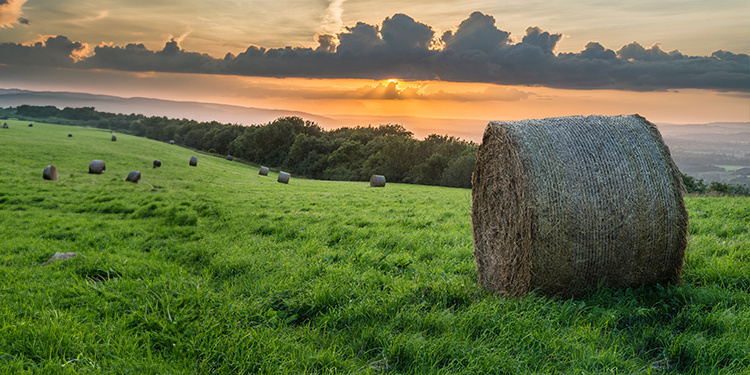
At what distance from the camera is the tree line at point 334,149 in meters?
63.3

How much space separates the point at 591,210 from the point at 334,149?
74750mm

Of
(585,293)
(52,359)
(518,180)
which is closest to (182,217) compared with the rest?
(52,359)

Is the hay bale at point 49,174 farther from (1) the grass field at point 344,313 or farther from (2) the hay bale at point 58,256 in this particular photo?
(2) the hay bale at point 58,256

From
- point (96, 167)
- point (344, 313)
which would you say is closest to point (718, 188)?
point (344, 313)

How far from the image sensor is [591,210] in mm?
5094

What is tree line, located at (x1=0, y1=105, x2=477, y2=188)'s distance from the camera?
63.3m

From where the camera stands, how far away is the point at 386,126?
9688 centimetres

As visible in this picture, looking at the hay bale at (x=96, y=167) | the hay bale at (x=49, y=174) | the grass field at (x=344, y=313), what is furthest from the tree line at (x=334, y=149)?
the grass field at (x=344, y=313)

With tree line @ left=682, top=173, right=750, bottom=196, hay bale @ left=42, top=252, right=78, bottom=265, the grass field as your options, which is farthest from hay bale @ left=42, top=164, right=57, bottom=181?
tree line @ left=682, top=173, right=750, bottom=196

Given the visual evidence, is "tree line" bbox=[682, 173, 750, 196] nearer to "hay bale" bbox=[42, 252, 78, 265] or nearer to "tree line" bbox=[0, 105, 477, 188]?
"tree line" bbox=[0, 105, 477, 188]

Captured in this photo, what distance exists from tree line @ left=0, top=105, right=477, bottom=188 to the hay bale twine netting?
49.3 metres

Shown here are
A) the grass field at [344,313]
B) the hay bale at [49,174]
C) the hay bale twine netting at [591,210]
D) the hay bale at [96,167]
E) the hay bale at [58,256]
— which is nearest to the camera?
the grass field at [344,313]

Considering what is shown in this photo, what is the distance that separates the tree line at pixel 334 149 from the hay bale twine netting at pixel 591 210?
4927 centimetres

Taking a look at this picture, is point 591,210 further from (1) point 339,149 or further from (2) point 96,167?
(1) point 339,149
